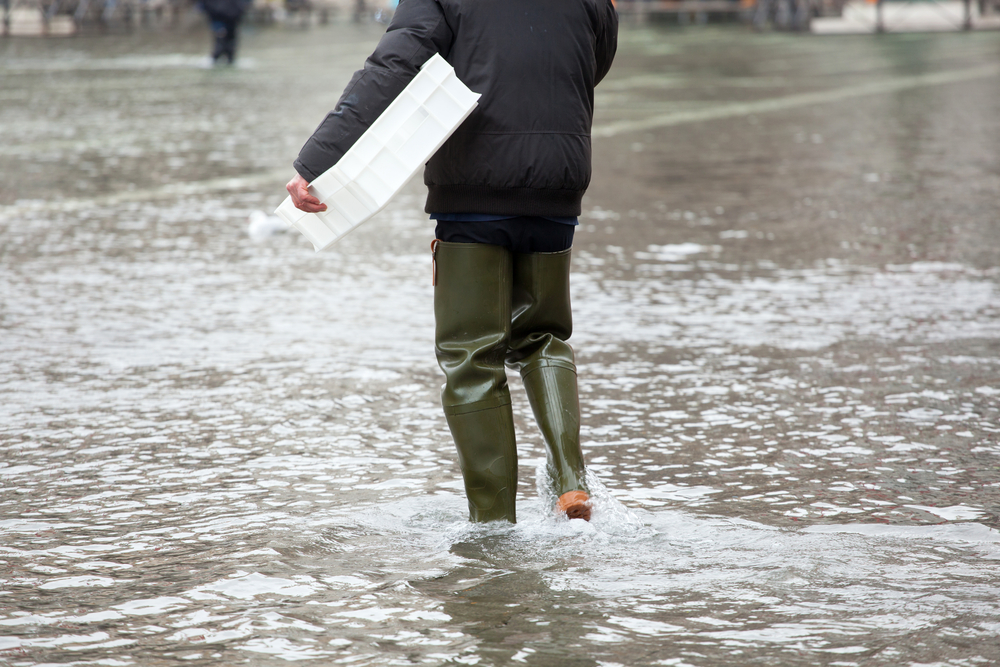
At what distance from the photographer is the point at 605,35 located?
3295 millimetres

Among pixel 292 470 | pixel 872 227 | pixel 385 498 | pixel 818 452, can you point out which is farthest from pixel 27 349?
pixel 872 227

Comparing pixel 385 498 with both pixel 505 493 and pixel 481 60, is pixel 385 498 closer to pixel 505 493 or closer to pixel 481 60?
pixel 505 493

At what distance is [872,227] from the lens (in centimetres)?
711

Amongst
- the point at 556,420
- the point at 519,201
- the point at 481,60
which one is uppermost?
the point at 481,60

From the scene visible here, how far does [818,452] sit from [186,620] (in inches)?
79.2

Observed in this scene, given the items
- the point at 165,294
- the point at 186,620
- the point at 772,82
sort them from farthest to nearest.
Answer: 1. the point at 772,82
2. the point at 165,294
3. the point at 186,620

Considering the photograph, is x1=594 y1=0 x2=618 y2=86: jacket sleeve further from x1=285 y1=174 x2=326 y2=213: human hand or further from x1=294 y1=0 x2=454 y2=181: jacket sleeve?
x1=285 y1=174 x2=326 y2=213: human hand

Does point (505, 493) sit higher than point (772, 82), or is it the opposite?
point (772, 82)

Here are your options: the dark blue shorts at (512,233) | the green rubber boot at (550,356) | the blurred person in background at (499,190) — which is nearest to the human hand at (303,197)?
the blurred person in background at (499,190)

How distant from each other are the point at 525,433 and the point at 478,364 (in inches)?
36.6

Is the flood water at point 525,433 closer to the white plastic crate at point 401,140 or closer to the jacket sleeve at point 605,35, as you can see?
the white plastic crate at point 401,140

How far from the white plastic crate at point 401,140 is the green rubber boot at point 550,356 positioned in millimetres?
440

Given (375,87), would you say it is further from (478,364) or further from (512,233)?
(478,364)

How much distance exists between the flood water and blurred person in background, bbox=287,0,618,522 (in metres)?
0.24
